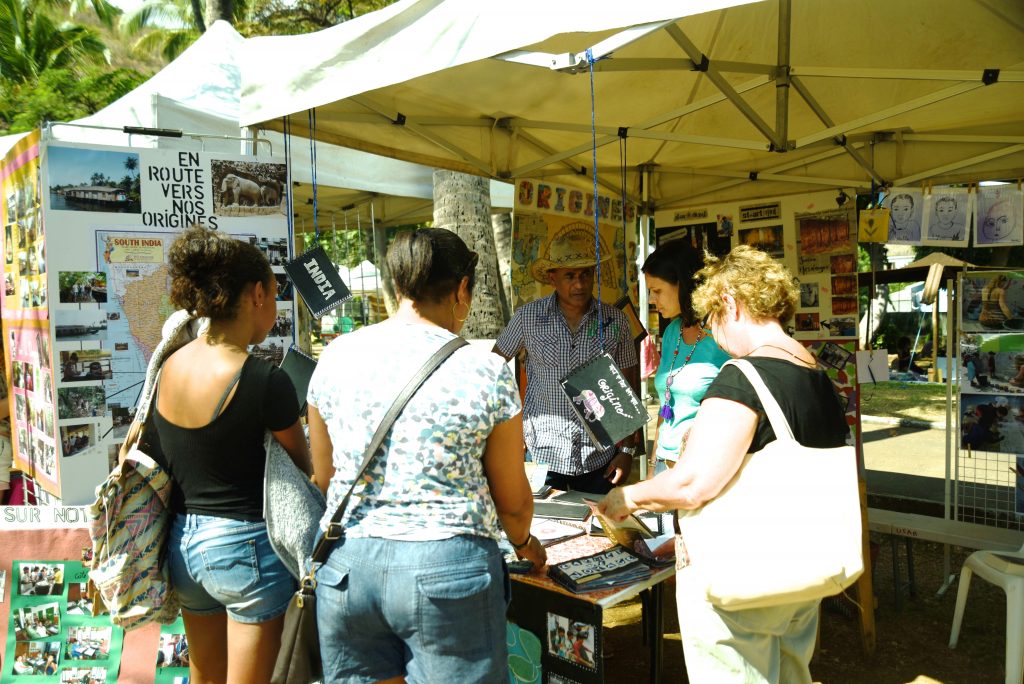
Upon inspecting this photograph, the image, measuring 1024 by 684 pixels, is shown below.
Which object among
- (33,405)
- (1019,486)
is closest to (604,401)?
(33,405)

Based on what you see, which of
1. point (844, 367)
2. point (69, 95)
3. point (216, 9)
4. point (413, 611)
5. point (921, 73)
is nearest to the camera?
point (413, 611)

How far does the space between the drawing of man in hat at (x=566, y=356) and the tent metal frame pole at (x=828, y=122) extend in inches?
56.9

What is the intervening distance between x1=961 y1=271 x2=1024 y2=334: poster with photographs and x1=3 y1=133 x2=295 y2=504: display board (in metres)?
3.12

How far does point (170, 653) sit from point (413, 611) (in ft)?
5.06

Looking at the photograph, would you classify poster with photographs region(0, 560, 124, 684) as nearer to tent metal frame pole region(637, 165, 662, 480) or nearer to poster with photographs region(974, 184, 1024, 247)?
tent metal frame pole region(637, 165, 662, 480)

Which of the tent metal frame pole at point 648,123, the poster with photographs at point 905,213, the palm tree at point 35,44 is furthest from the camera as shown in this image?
the palm tree at point 35,44

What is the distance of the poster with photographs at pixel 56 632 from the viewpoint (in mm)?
2471

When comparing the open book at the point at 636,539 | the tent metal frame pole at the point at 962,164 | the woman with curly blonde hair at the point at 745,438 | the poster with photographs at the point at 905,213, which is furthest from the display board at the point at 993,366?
the woman with curly blonde hair at the point at 745,438

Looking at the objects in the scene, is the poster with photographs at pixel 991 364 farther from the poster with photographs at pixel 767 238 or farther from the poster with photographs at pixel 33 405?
the poster with photographs at pixel 33 405

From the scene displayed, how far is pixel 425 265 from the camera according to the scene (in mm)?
1523

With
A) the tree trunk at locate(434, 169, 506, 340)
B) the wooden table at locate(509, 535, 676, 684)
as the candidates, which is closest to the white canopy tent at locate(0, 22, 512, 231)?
the tree trunk at locate(434, 169, 506, 340)

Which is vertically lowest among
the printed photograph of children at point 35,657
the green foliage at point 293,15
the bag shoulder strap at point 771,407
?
the printed photograph of children at point 35,657

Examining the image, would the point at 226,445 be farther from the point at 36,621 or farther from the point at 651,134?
the point at 651,134

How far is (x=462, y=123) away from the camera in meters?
3.82
